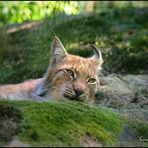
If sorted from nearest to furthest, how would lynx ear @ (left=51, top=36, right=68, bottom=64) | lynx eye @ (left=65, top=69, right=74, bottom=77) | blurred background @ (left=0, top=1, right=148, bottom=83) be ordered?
lynx eye @ (left=65, top=69, right=74, bottom=77) → lynx ear @ (left=51, top=36, right=68, bottom=64) → blurred background @ (left=0, top=1, right=148, bottom=83)

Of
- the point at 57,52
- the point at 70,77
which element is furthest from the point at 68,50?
the point at 70,77

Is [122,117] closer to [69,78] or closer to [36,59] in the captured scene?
[69,78]

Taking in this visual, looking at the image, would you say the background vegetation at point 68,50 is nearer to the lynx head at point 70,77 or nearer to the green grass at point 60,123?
the green grass at point 60,123

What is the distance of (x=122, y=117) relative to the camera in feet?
19.3

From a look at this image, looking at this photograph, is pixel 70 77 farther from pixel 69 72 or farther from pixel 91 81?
pixel 91 81

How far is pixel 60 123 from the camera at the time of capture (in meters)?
4.98

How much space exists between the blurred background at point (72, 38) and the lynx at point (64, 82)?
7.55 ft

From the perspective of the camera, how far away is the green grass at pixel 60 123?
15.1 ft

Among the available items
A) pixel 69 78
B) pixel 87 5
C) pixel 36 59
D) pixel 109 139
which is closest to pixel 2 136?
pixel 109 139

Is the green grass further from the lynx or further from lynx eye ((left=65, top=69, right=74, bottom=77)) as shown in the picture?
lynx eye ((left=65, top=69, right=74, bottom=77))

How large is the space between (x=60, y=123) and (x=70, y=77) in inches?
74.8

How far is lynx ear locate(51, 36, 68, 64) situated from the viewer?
7.24 meters

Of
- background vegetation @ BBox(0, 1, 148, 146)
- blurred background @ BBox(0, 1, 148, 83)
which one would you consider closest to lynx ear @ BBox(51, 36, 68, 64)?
background vegetation @ BBox(0, 1, 148, 146)

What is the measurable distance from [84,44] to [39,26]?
5.32 ft
